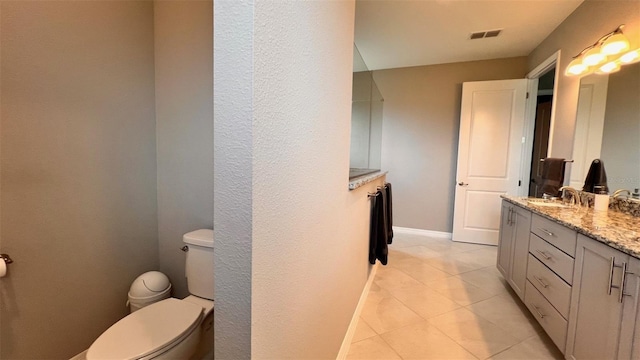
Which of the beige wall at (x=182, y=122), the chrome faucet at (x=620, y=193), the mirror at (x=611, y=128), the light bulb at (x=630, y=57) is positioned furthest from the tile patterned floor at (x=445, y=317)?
the light bulb at (x=630, y=57)

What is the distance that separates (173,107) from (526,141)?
3960 mm

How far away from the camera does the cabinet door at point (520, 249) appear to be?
2025 mm

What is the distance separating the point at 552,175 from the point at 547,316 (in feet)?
4.54

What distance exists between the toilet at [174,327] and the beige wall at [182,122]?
296mm

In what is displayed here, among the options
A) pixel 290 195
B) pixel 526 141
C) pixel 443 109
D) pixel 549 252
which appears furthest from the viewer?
pixel 443 109

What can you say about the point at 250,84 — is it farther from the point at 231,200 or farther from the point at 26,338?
the point at 26,338

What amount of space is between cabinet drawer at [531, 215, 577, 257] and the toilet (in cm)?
201

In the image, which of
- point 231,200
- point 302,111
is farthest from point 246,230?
point 302,111

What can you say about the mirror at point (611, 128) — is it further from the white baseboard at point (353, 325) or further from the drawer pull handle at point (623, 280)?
the white baseboard at point (353, 325)

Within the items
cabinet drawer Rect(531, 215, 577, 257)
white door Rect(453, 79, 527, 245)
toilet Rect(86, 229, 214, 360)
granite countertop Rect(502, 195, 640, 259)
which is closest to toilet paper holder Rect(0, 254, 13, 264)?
toilet Rect(86, 229, 214, 360)

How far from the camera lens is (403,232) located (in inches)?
166

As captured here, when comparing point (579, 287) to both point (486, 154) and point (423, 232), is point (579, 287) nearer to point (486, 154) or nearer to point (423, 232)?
point (486, 154)

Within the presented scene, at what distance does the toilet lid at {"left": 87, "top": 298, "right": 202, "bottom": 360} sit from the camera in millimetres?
1115

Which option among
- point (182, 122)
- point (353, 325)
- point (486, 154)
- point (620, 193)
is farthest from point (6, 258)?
point (486, 154)
